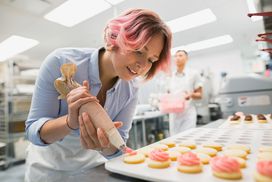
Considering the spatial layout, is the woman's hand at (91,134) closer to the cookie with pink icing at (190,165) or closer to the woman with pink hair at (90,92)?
the woman with pink hair at (90,92)

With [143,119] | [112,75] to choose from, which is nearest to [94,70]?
[112,75]

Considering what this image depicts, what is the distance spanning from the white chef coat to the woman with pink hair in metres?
1.05

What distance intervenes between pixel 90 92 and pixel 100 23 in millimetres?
269

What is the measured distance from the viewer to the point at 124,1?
64 centimetres

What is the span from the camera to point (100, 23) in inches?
28.8

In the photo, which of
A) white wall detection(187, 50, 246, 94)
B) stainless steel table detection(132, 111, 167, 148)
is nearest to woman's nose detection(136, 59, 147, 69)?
white wall detection(187, 50, 246, 94)

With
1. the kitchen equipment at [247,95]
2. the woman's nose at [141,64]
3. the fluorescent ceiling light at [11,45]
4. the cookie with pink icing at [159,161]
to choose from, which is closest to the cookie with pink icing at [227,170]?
the cookie with pink icing at [159,161]

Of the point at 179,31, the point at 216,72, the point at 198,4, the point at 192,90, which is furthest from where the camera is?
the point at 216,72

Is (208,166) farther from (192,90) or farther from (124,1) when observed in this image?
(192,90)

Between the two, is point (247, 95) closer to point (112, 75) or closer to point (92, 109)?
point (112, 75)

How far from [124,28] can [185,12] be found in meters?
0.21

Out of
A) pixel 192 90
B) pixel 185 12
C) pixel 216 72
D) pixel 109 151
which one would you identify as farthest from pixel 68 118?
pixel 216 72

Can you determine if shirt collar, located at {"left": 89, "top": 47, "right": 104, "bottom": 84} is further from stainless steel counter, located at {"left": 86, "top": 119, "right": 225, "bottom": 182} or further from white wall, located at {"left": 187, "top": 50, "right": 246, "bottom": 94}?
white wall, located at {"left": 187, "top": 50, "right": 246, "bottom": 94}

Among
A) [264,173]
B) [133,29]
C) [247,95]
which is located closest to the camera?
[264,173]
